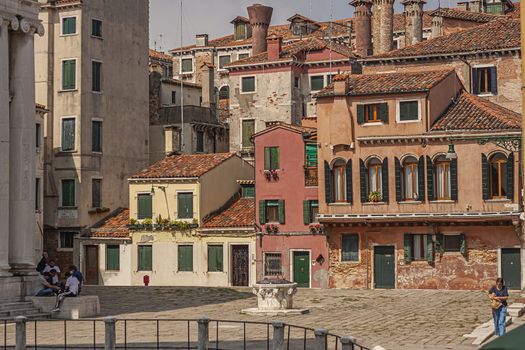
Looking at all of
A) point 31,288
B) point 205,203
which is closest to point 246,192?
point 205,203

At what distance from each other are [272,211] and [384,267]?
6.68 meters

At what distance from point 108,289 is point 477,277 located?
17049 mm

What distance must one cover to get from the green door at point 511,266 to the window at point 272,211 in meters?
11.3

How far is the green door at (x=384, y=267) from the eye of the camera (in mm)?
47031

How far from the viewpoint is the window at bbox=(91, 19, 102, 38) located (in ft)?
190

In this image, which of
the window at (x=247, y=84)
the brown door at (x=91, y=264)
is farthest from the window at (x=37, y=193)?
the window at (x=247, y=84)

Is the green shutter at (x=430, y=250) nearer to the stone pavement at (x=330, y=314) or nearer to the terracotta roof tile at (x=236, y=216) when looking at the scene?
the stone pavement at (x=330, y=314)

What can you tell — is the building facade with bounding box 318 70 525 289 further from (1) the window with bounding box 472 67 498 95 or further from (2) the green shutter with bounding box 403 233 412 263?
(1) the window with bounding box 472 67 498 95

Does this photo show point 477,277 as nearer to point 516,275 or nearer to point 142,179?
point 516,275

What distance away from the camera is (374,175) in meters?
47.0

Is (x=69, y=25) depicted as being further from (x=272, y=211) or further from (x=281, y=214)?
(x=281, y=214)

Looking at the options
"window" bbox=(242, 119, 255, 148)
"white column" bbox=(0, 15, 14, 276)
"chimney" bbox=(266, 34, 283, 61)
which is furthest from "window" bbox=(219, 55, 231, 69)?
"white column" bbox=(0, 15, 14, 276)

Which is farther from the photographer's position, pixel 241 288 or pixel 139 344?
pixel 241 288

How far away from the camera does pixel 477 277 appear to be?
4506cm
